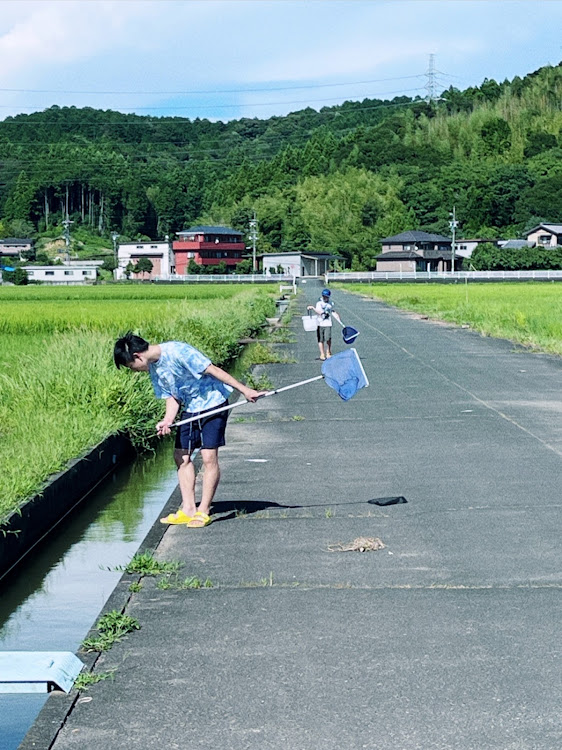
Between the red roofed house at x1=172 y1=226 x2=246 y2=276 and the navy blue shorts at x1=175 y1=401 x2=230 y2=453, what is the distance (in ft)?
345

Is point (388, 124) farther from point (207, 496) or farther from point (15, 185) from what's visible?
point (207, 496)

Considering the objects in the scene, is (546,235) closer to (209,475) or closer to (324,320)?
(324,320)

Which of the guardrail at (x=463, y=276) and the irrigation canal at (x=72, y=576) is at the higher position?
the guardrail at (x=463, y=276)

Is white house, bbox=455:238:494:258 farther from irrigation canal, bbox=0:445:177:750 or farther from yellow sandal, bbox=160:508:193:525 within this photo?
yellow sandal, bbox=160:508:193:525

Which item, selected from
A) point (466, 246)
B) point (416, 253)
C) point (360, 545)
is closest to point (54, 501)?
point (360, 545)

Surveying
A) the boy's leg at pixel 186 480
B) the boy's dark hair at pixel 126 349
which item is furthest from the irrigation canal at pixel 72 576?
the boy's dark hair at pixel 126 349

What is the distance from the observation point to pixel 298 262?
109875mm

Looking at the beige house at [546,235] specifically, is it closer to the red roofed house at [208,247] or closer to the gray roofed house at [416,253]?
the gray roofed house at [416,253]

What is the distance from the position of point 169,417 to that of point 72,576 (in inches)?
44.7

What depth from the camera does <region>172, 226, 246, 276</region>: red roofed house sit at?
11162 cm

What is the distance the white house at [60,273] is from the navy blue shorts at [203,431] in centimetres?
10313

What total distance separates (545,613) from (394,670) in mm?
979

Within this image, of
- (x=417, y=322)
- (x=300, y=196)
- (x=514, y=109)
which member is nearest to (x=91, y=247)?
(x=300, y=196)

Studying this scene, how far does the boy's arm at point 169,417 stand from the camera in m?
6.04
